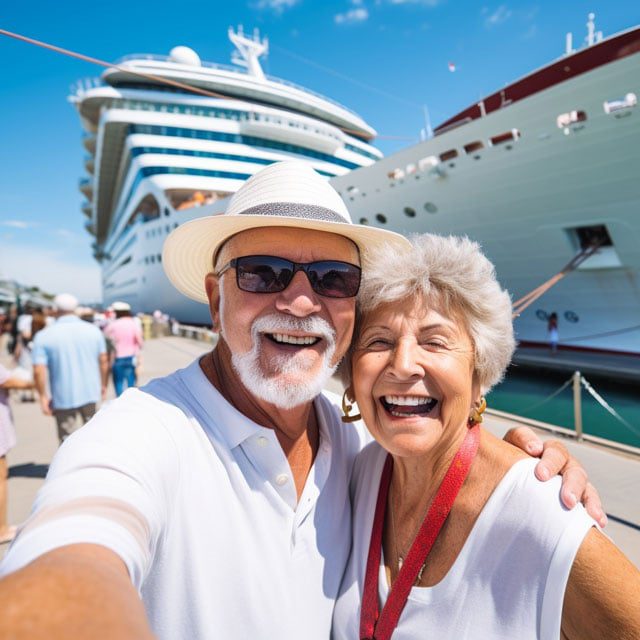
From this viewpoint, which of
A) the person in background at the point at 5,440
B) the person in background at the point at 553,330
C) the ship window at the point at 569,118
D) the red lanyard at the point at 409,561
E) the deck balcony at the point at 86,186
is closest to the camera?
the red lanyard at the point at 409,561

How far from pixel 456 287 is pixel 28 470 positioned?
4836 mm

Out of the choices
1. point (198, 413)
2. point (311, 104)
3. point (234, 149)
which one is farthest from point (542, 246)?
point (311, 104)

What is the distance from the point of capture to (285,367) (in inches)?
56.5

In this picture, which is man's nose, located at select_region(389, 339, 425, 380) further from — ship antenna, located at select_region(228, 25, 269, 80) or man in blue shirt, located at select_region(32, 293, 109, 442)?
ship antenna, located at select_region(228, 25, 269, 80)

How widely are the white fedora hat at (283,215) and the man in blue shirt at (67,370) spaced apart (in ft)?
9.62

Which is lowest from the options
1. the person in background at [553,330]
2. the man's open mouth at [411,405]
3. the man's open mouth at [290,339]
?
the person in background at [553,330]

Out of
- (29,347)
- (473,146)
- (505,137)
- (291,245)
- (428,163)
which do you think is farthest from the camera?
(428,163)

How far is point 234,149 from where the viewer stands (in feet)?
75.6

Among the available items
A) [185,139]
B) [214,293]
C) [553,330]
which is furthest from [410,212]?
[185,139]

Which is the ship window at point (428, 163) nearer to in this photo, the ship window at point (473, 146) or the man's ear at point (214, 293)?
the ship window at point (473, 146)

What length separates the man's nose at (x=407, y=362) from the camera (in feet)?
4.42

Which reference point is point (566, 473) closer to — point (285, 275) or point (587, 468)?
point (285, 275)

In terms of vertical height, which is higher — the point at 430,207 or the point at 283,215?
the point at 430,207

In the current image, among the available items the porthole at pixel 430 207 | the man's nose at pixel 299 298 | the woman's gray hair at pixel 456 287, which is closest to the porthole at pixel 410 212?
the porthole at pixel 430 207
